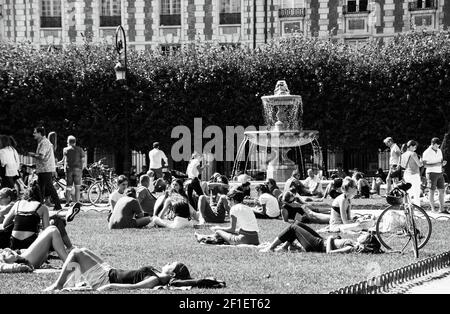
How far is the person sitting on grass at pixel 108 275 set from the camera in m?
10.5

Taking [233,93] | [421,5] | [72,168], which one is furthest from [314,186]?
[421,5]

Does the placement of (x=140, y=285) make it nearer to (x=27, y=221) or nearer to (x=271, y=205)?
(x=27, y=221)

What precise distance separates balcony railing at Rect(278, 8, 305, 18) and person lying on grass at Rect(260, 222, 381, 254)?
31.0m

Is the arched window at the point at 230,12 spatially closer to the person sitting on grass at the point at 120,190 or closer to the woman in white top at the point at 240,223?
the person sitting on grass at the point at 120,190

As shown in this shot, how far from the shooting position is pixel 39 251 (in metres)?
12.3

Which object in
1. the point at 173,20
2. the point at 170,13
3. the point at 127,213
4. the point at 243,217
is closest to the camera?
the point at 243,217

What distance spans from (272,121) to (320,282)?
21.4 metres

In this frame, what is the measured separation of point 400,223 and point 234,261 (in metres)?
2.69

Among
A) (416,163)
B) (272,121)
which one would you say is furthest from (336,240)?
(272,121)

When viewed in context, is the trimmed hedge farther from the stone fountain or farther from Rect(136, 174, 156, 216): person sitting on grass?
Rect(136, 174, 156, 216): person sitting on grass
